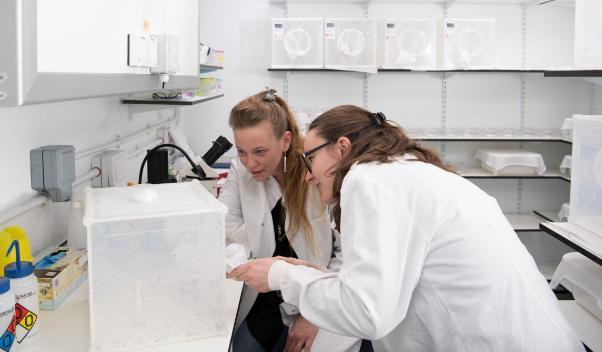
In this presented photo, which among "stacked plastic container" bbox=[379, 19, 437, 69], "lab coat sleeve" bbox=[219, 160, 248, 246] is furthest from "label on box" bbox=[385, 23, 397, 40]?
"lab coat sleeve" bbox=[219, 160, 248, 246]

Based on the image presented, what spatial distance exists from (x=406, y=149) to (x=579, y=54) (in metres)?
1.31

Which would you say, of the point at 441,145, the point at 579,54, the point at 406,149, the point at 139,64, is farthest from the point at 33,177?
the point at 441,145

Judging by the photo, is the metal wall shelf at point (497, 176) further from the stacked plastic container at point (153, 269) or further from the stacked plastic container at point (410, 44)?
the stacked plastic container at point (153, 269)

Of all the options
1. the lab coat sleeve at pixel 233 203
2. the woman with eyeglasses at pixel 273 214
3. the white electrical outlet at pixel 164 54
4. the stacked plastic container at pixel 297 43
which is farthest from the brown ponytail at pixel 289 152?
the stacked plastic container at pixel 297 43

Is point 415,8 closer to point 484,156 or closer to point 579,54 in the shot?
point 484,156

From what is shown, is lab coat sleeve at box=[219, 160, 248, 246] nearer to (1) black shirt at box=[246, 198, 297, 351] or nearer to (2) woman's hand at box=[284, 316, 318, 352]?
(1) black shirt at box=[246, 198, 297, 351]

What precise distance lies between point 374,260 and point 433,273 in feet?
0.57

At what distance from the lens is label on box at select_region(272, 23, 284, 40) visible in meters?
3.51

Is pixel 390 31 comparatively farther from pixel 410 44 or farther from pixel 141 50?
pixel 141 50

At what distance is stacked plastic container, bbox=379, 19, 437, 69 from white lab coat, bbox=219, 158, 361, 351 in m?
1.89

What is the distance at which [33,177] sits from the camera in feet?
5.27

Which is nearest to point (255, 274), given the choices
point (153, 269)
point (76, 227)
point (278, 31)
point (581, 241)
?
point (153, 269)

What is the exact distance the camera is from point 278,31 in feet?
11.5

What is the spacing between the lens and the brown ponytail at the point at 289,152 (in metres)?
1.87
